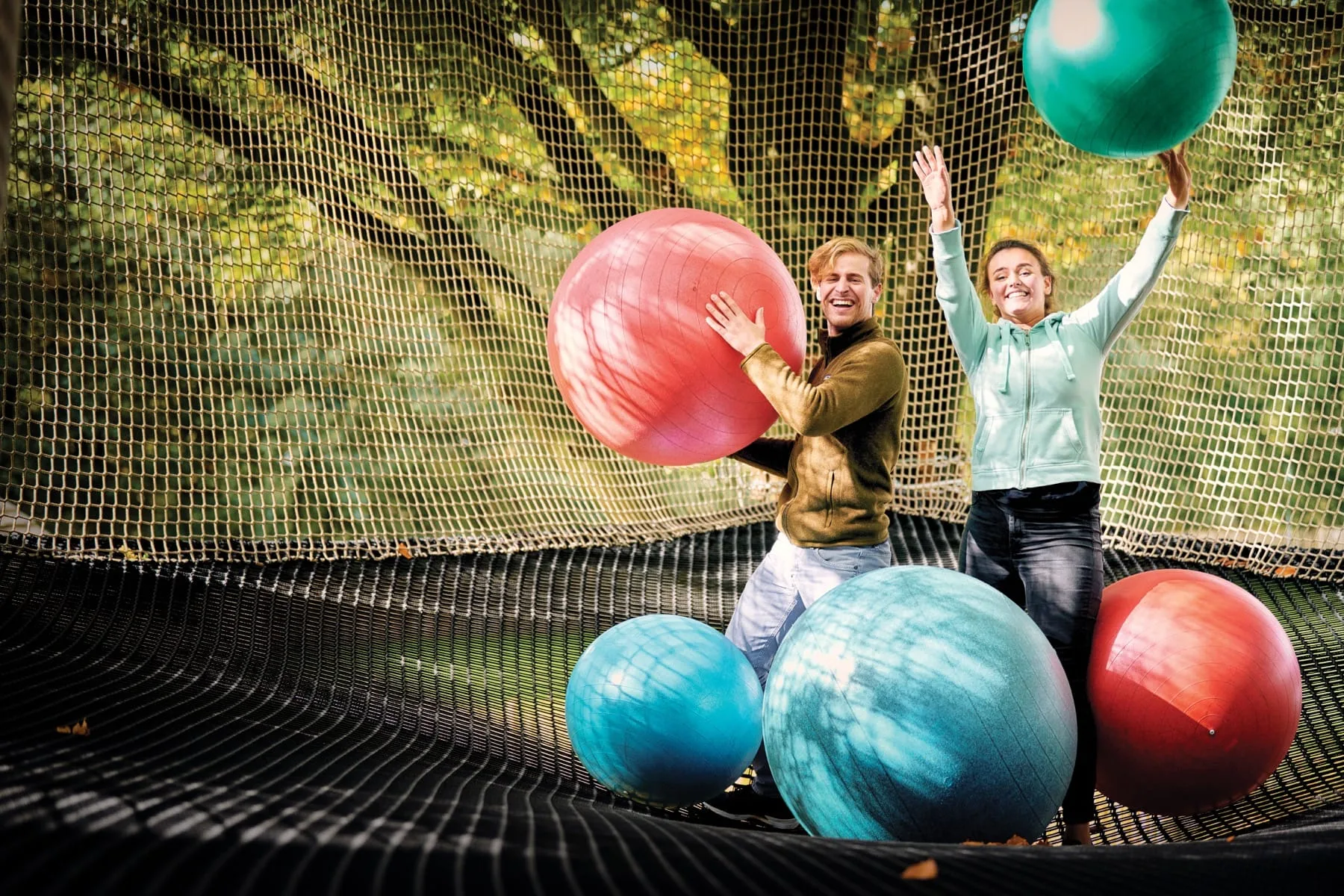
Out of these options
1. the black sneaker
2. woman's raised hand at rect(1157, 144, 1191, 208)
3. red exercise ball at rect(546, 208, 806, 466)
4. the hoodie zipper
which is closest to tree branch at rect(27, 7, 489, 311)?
red exercise ball at rect(546, 208, 806, 466)

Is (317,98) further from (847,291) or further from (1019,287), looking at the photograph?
(1019,287)

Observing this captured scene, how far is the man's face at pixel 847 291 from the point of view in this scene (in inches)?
115

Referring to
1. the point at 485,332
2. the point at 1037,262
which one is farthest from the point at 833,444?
the point at 485,332

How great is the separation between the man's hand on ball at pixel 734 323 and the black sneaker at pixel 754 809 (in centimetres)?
132

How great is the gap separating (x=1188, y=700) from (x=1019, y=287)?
1.19 metres

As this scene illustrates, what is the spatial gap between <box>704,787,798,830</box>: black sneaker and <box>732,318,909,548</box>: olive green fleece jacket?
812mm

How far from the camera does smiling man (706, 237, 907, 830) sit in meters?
2.74

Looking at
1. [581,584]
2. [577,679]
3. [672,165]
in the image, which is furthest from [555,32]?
[577,679]

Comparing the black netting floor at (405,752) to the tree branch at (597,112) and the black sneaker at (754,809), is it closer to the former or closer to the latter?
the black sneaker at (754,809)

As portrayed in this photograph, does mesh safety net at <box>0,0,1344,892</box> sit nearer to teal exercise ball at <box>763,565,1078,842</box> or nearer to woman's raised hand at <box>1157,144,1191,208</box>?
teal exercise ball at <box>763,565,1078,842</box>

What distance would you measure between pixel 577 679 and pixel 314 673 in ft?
4.51

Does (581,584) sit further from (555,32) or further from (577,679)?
(555,32)

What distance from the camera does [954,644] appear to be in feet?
7.72

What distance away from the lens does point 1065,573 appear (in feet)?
9.12
